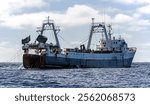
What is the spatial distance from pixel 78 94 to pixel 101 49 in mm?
71247

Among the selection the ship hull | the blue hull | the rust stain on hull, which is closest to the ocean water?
the rust stain on hull

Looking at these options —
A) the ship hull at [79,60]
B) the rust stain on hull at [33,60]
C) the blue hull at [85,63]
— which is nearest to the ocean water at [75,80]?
the rust stain on hull at [33,60]

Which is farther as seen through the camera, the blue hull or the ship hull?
the blue hull

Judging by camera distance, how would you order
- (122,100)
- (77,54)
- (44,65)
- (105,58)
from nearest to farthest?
(122,100) < (44,65) < (77,54) < (105,58)

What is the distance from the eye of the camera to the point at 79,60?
3499 inches

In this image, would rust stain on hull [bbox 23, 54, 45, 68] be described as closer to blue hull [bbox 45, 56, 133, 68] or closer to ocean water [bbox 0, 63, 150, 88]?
blue hull [bbox 45, 56, 133, 68]

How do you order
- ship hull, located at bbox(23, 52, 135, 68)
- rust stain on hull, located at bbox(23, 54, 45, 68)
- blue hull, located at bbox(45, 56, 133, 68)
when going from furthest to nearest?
blue hull, located at bbox(45, 56, 133, 68), ship hull, located at bbox(23, 52, 135, 68), rust stain on hull, located at bbox(23, 54, 45, 68)

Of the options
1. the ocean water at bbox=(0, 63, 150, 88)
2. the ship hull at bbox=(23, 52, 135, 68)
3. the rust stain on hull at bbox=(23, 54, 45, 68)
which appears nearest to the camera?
the ocean water at bbox=(0, 63, 150, 88)

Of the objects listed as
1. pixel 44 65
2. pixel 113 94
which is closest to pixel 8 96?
pixel 113 94

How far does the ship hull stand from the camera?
3260 inches

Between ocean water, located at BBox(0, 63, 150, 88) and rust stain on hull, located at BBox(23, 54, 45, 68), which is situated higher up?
rust stain on hull, located at BBox(23, 54, 45, 68)

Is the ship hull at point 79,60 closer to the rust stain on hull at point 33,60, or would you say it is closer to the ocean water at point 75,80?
the rust stain on hull at point 33,60

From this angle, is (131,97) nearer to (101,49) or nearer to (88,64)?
(88,64)

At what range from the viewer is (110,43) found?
9900 centimetres
